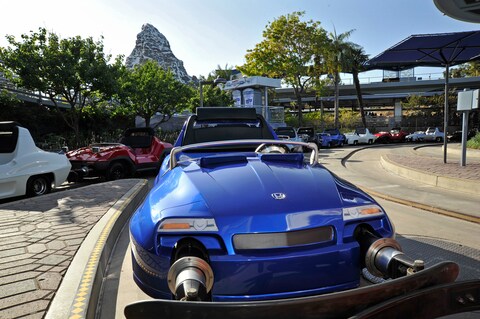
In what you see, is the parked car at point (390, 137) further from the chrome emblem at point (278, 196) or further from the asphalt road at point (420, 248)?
the chrome emblem at point (278, 196)


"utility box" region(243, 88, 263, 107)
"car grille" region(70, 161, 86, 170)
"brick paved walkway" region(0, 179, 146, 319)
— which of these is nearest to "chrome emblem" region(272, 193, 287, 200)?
"brick paved walkway" region(0, 179, 146, 319)

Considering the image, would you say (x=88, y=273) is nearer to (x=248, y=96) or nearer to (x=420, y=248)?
(x=420, y=248)

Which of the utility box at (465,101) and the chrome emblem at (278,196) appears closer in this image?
the chrome emblem at (278,196)

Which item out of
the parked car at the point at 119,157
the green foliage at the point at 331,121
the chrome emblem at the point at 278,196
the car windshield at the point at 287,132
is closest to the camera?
the chrome emblem at the point at 278,196

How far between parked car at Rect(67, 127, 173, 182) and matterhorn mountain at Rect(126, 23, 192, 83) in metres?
124

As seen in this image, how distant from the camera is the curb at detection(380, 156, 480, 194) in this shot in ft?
23.5

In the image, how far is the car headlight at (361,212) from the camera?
2.01 meters

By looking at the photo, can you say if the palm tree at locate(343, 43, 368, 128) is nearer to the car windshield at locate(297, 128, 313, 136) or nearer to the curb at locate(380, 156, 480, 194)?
the car windshield at locate(297, 128, 313, 136)

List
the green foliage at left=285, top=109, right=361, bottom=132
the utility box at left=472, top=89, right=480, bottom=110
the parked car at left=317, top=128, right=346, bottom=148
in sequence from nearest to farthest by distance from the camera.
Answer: the utility box at left=472, top=89, right=480, bottom=110
the parked car at left=317, top=128, right=346, bottom=148
the green foliage at left=285, top=109, right=361, bottom=132

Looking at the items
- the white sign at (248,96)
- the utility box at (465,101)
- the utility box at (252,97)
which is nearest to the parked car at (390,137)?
the utility box at (252,97)

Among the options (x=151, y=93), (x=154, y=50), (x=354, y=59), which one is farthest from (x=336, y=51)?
(x=154, y=50)

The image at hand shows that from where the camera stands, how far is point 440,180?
8070 mm

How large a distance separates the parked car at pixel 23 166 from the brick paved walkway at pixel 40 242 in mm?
775

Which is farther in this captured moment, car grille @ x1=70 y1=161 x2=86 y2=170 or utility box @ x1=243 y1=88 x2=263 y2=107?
utility box @ x1=243 y1=88 x2=263 y2=107
